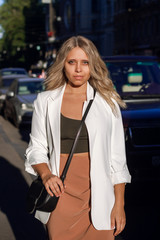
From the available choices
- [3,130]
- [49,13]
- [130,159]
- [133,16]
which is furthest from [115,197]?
[49,13]

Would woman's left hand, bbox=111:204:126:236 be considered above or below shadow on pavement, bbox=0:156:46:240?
above

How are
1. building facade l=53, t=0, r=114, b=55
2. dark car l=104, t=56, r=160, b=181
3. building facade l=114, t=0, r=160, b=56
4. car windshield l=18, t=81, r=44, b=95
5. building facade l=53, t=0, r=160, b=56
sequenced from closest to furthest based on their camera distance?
dark car l=104, t=56, r=160, b=181 → car windshield l=18, t=81, r=44, b=95 → building facade l=114, t=0, r=160, b=56 → building facade l=53, t=0, r=160, b=56 → building facade l=53, t=0, r=114, b=55

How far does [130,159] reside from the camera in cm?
599

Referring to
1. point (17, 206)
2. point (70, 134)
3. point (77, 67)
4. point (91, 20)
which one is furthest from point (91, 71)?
point (91, 20)

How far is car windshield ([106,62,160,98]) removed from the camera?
7475mm

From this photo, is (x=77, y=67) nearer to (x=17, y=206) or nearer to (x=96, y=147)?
(x=96, y=147)

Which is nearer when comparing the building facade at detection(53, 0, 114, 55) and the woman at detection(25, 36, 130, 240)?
the woman at detection(25, 36, 130, 240)

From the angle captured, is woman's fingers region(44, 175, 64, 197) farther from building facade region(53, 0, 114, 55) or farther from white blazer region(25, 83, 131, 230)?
building facade region(53, 0, 114, 55)

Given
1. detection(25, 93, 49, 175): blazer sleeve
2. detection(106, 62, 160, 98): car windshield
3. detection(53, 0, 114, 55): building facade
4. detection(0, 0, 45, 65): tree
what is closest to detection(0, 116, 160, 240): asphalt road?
detection(106, 62, 160, 98): car windshield

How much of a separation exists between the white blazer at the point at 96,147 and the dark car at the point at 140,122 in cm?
307

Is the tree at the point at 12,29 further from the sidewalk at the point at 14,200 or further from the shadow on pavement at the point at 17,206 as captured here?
the shadow on pavement at the point at 17,206

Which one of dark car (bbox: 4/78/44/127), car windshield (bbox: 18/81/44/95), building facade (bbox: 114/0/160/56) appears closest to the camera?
dark car (bbox: 4/78/44/127)

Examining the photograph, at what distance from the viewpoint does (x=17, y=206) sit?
625cm

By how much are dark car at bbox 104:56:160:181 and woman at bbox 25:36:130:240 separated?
305 centimetres
